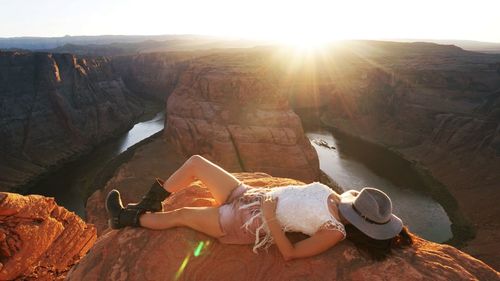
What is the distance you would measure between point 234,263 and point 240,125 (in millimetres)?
31710

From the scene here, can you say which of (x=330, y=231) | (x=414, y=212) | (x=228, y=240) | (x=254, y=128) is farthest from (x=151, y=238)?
(x=414, y=212)

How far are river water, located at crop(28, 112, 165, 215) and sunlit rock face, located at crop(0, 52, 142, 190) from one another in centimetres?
244

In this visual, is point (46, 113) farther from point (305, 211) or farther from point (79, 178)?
point (305, 211)

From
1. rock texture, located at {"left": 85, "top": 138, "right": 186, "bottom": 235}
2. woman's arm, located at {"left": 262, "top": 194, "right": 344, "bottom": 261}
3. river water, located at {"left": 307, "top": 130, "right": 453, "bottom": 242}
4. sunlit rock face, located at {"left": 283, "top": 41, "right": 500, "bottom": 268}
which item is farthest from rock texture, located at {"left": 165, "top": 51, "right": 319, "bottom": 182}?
woman's arm, located at {"left": 262, "top": 194, "right": 344, "bottom": 261}

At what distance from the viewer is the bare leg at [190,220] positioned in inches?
212

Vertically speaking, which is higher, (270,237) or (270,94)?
(270,237)

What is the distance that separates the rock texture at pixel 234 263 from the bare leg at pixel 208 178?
76cm

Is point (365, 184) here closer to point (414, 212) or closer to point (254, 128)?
point (414, 212)

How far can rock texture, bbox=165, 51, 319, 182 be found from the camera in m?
34.6

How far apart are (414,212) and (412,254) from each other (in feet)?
105

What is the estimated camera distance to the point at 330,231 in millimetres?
4598

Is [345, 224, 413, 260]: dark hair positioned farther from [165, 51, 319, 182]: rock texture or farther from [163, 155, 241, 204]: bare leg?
[165, 51, 319, 182]: rock texture

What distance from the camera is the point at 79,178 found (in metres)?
40.6

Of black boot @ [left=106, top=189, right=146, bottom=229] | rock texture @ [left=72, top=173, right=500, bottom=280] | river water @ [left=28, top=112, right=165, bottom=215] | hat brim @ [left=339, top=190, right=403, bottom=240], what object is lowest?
river water @ [left=28, top=112, right=165, bottom=215]
